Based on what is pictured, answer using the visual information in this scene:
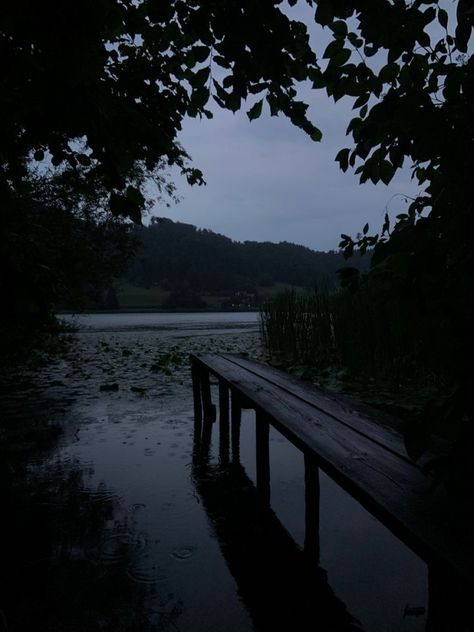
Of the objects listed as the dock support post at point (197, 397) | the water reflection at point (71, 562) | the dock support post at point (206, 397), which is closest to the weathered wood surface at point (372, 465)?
the water reflection at point (71, 562)

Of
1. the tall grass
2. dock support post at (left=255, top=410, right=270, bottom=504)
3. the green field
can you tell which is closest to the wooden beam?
dock support post at (left=255, top=410, right=270, bottom=504)

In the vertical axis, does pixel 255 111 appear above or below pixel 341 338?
above

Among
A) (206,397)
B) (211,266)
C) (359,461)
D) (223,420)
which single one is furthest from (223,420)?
(211,266)

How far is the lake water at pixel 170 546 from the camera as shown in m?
1.81

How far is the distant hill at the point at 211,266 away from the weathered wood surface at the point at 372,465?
8010cm

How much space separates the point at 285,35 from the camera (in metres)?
1.91

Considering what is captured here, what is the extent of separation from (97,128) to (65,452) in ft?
9.31

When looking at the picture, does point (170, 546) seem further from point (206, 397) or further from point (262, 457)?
point (206, 397)

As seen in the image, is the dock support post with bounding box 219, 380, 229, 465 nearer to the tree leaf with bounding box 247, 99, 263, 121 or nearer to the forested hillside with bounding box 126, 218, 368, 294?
the tree leaf with bounding box 247, 99, 263, 121

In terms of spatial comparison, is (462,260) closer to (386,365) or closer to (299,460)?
(299,460)

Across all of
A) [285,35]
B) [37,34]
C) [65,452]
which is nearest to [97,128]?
[37,34]

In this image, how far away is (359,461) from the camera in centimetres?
184

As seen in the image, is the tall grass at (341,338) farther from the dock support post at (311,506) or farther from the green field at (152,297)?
the green field at (152,297)

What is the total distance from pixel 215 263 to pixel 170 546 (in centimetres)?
9486
